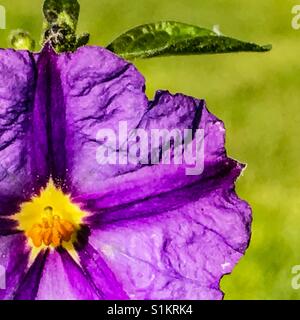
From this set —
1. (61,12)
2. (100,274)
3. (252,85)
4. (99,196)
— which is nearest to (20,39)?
(61,12)

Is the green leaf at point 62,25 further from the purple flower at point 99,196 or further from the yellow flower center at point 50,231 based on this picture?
the yellow flower center at point 50,231

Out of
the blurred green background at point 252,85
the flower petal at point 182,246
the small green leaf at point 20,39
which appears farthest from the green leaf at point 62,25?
the blurred green background at point 252,85

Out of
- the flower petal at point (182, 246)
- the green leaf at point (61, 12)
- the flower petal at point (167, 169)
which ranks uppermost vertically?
the green leaf at point (61, 12)

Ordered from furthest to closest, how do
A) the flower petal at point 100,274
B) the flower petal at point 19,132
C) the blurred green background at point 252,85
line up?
the blurred green background at point 252,85, the flower petal at point 100,274, the flower petal at point 19,132

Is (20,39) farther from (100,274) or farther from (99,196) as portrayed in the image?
(100,274)
